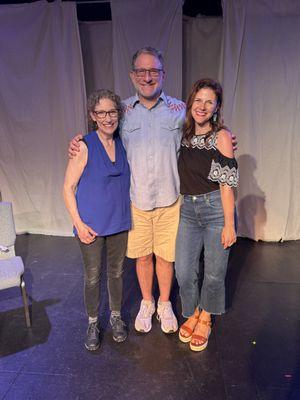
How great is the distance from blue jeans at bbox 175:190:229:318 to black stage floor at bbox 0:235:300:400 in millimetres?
293

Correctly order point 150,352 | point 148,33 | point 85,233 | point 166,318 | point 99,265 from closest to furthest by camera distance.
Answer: point 85,233 → point 99,265 → point 150,352 → point 166,318 → point 148,33

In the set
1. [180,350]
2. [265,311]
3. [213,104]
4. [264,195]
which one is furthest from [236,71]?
[180,350]

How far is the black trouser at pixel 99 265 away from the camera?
1.82m

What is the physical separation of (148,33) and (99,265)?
7.45ft

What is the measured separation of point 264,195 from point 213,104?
2.00 m

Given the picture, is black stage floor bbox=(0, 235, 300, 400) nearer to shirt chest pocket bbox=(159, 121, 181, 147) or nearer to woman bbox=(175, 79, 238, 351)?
woman bbox=(175, 79, 238, 351)

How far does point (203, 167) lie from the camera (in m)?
1.69

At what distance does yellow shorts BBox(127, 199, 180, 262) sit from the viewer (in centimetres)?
192

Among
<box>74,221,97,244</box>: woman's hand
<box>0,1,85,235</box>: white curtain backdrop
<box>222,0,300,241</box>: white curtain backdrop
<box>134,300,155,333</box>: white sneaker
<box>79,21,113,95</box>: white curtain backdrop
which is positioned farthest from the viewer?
<box>79,21,113,95</box>: white curtain backdrop

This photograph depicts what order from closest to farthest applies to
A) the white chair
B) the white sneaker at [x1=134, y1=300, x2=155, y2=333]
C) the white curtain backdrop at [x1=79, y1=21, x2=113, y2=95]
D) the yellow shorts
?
the yellow shorts < the white chair < the white sneaker at [x1=134, y1=300, x2=155, y2=333] < the white curtain backdrop at [x1=79, y1=21, x2=113, y2=95]

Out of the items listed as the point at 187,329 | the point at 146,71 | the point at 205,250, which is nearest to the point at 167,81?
the point at 146,71

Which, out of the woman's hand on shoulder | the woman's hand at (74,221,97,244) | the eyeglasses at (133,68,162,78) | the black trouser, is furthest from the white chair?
the woman's hand on shoulder

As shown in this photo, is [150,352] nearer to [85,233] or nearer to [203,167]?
[85,233]

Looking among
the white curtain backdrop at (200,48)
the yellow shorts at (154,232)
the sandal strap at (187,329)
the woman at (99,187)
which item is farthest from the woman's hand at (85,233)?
the white curtain backdrop at (200,48)
